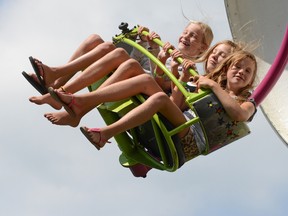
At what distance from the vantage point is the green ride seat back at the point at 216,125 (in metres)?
10.1

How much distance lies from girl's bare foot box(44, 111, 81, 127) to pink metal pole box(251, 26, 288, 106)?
1.87 m

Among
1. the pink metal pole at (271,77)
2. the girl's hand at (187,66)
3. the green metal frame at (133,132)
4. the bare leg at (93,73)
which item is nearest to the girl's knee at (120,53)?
the bare leg at (93,73)

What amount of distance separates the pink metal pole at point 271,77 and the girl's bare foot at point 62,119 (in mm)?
1872

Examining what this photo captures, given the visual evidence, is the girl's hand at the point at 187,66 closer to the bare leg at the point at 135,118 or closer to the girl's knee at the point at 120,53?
the bare leg at the point at 135,118

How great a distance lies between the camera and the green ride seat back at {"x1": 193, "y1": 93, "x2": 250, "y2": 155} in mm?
10141

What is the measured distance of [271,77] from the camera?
36.2 ft

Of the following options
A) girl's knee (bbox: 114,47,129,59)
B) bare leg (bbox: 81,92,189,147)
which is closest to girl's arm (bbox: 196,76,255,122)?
bare leg (bbox: 81,92,189,147)

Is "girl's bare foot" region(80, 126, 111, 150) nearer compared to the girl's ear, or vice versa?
"girl's bare foot" region(80, 126, 111, 150)

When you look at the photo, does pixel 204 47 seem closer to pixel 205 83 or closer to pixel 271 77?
pixel 271 77

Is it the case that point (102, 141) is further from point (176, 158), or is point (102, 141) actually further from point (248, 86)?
point (248, 86)

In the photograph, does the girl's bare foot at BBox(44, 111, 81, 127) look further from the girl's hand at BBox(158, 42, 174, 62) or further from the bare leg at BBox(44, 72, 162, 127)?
the girl's hand at BBox(158, 42, 174, 62)

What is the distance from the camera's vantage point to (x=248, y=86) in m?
10.7

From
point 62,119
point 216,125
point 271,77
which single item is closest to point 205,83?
point 216,125

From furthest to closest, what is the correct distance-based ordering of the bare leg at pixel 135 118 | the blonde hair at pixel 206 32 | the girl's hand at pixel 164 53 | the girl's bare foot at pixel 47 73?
the blonde hair at pixel 206 32, the girl's hand at pixel 164 53, the girl's bare foot at pixel 47 73, the bare leg at pixel 135 118
